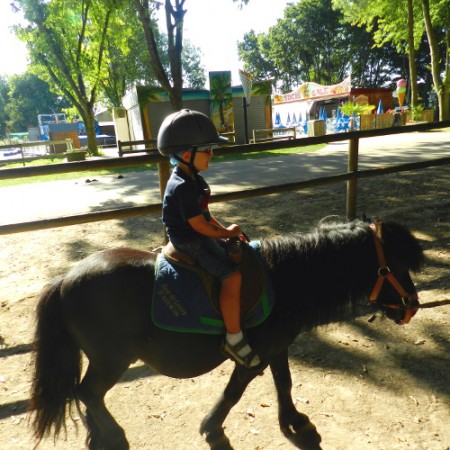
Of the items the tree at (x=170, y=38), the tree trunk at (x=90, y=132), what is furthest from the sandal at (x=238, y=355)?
the tree trunk at (x=90, y=132)

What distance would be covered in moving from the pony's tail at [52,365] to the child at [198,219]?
76 centimetres

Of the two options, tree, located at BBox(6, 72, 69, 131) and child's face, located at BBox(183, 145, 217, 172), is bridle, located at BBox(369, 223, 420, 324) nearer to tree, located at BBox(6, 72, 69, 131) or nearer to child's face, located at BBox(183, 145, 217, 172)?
child's face, located at BBox(183, 145, 217, 172)

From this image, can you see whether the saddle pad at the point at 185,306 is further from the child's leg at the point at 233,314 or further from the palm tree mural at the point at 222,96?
the palm tree mural at the point at 222,96

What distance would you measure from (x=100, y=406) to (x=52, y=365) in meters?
0.36

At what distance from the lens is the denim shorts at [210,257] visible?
1919 millimetres

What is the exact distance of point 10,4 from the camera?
56.9 feet

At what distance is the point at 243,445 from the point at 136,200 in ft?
21.5

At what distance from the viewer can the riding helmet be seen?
2035 millimetres

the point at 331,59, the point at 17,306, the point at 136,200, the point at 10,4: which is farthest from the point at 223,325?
the point at 331,59

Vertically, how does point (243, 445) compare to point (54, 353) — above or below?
below

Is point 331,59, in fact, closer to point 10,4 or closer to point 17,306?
point 10,4

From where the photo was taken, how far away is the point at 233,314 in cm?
192

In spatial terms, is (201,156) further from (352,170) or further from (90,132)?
(90,132)

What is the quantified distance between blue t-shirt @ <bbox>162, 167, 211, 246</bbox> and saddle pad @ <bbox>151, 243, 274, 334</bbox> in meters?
0.18
